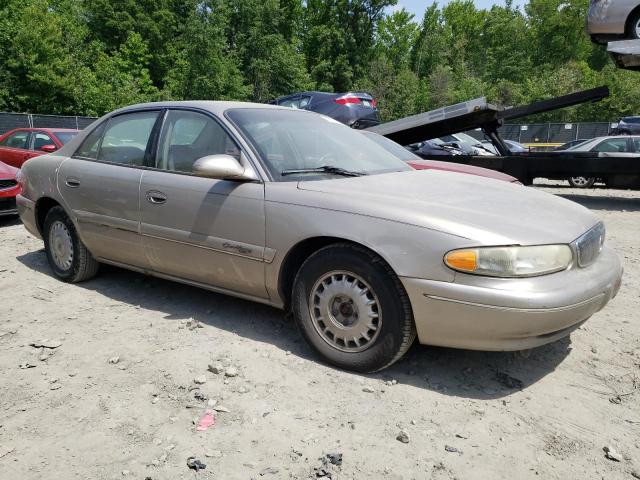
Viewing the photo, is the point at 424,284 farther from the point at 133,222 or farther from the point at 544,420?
the point at 133,222

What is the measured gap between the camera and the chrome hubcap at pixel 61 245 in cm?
468

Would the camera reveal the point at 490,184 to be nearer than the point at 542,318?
No

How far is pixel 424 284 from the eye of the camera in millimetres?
2721

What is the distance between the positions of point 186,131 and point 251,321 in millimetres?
1477

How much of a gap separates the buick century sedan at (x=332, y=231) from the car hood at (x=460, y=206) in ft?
0.04

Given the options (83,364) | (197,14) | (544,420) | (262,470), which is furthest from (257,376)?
(197,14)

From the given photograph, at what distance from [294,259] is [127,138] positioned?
1.93 metres

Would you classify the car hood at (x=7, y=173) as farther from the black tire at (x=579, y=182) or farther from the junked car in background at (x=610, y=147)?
the black tire at (x=579, y=182)

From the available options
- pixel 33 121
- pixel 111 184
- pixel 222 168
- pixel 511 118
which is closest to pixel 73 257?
pixel 111 184

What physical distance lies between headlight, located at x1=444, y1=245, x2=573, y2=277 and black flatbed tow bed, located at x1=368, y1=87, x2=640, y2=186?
289 inches

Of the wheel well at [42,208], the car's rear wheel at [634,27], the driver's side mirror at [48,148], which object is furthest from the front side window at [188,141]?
the car's rear wheel at [634,27]

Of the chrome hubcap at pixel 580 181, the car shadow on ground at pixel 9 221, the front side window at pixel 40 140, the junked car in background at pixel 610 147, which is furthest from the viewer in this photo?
the chrome hubcap at pixel 580 181

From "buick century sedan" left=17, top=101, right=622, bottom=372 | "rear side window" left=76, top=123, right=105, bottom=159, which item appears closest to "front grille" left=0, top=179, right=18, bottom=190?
"buick century sedan" left=17, top=101, right=622, bottom=372

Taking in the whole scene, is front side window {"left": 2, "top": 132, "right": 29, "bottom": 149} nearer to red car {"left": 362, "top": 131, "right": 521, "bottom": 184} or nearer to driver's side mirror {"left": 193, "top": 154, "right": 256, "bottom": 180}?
red car {"left": 362, "top": 131, "right": 521, "bottom": 184}
